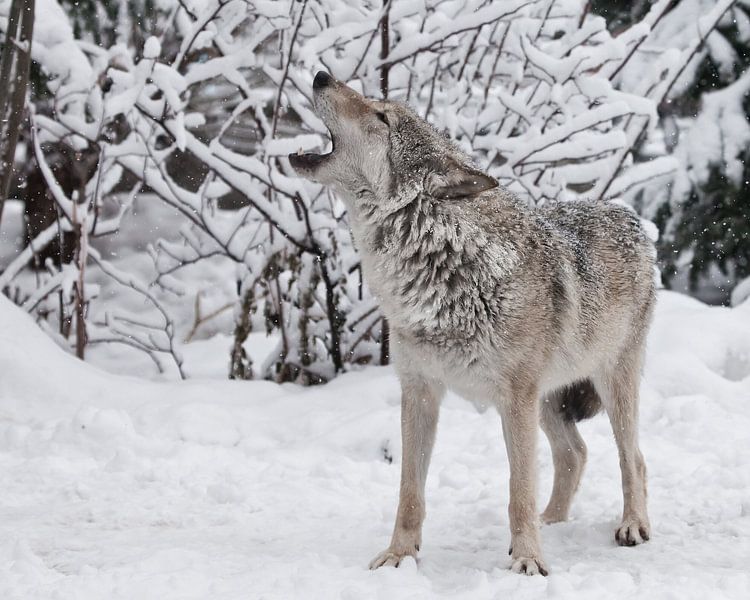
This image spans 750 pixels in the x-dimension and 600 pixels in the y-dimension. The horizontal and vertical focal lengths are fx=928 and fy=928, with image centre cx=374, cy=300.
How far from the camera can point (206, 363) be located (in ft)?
27.1

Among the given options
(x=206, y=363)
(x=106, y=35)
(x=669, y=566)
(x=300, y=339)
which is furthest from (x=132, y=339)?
(x=669, y=566)

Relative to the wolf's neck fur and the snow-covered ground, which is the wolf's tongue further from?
the snow-covered ground

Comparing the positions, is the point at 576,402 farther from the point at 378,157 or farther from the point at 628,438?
the point at 378,157

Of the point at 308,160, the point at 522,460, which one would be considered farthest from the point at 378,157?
the point at 522,460

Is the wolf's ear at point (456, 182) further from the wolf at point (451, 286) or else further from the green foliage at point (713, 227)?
the green foliage at point (713, 227)

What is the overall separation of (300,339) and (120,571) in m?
3.73

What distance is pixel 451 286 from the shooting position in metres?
3.90

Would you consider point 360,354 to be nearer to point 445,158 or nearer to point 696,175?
point 445,158

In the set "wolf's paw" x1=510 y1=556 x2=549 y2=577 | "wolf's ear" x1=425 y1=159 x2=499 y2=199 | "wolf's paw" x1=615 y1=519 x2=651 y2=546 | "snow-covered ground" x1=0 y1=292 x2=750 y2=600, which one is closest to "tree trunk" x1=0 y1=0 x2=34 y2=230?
"snow-covered ground" x1=0 y1=292 x2=750 y2=600

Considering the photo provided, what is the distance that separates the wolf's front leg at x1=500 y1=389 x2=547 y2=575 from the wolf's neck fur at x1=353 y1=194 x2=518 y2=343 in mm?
367

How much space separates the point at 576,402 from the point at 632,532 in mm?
931

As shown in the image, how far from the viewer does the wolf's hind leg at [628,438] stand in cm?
434

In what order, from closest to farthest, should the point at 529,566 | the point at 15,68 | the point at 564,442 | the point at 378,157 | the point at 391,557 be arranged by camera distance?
the point at 529,566
the point at 391,557
the point at 378,157
the point at 564,442
the point at 15,68

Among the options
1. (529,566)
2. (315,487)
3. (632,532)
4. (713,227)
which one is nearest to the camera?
(529,566)
